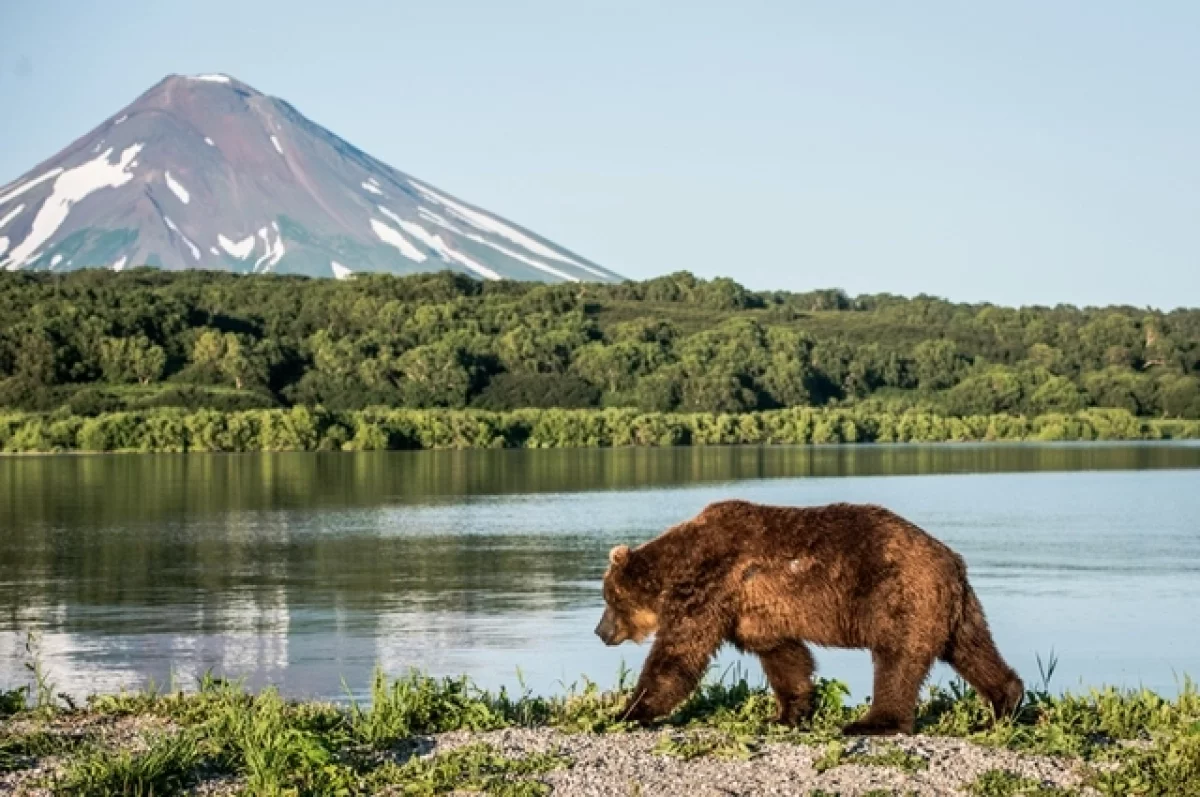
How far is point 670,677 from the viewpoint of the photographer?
31.4 feet

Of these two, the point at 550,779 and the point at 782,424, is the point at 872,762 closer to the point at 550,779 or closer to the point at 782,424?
the point at 550,779

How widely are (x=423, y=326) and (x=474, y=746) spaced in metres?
146

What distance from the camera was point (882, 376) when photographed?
14862 cm

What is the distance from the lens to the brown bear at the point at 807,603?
9328 mm

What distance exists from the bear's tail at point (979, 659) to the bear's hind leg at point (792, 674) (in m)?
0.78

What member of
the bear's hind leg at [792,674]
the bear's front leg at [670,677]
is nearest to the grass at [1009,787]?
the bear's hind leg at [792,674]

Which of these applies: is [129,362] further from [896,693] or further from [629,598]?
[896,693]

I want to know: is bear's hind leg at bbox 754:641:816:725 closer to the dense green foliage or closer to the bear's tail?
the bear's tail

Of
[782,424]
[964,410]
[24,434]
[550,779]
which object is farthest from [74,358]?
[550,779]

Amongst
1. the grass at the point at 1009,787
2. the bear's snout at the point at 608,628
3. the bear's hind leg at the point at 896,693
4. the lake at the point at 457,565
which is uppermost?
the bear's snout at the point at 608,628

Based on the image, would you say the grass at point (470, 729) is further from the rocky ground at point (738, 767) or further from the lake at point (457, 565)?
the lake at point (457, 565)

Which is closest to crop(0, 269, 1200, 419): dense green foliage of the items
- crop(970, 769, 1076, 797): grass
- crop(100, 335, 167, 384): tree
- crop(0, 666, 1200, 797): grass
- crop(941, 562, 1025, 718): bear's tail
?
crop(100, 335, 167, 384): tree

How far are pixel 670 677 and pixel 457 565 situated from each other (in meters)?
23.3

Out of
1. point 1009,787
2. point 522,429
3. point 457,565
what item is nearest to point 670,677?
point 1009,787
